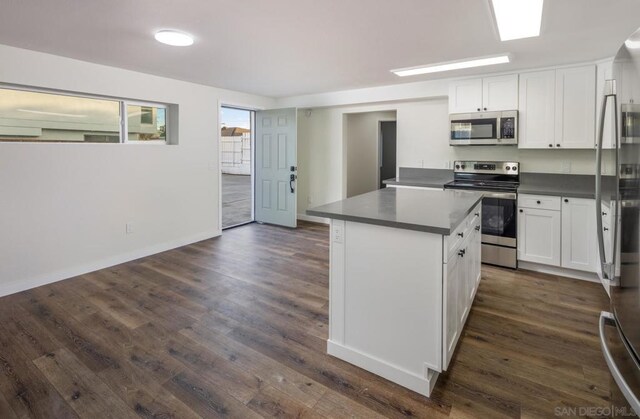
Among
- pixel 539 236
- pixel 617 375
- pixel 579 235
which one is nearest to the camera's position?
pixel 617 375

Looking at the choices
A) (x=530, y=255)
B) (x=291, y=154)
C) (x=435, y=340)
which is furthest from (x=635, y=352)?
(x=291, y=154)

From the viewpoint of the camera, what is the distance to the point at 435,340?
189cm

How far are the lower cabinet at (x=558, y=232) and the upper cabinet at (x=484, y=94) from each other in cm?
120

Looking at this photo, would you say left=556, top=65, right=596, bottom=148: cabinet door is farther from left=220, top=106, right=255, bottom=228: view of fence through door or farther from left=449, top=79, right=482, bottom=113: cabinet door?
left=220, top=106, right=255, bottom=228: view of fence through door

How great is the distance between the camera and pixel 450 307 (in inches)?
79.5

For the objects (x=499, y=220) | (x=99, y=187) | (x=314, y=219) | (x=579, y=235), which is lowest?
(x=314, y=219)

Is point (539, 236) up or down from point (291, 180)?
down

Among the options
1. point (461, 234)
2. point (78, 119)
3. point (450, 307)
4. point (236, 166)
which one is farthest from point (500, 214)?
point (236, 166)

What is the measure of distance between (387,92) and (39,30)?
406cm

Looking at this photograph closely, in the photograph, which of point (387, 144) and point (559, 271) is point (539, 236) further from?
point (387, 144)

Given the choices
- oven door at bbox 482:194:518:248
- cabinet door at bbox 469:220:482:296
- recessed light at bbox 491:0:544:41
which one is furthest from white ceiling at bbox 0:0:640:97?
cabinet door at bbox 469:220:482:296

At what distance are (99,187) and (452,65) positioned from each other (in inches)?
167

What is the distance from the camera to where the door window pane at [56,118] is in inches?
132

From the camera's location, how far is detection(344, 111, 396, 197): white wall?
6645mm
